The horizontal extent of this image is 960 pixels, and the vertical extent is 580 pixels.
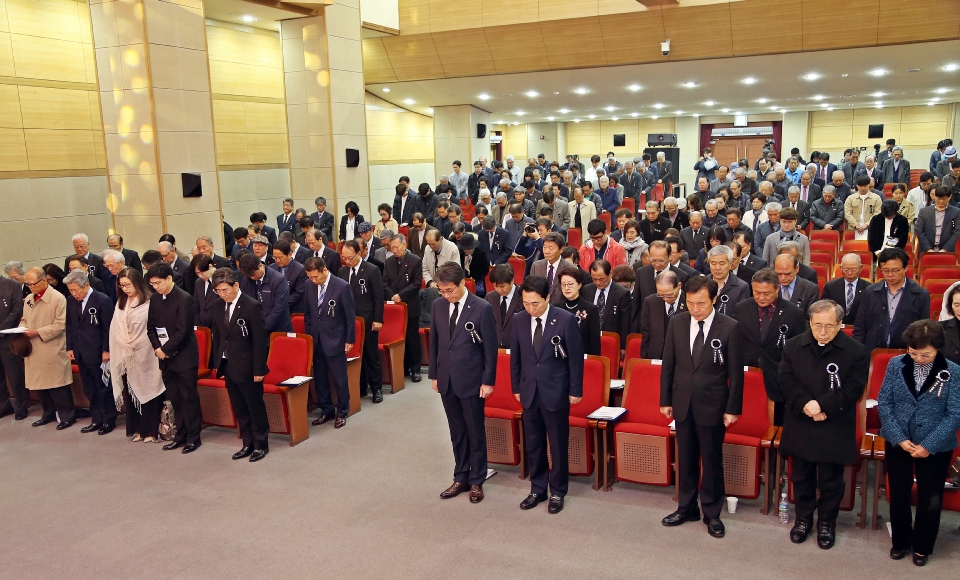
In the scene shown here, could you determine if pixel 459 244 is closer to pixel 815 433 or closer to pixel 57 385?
pixel 57 385

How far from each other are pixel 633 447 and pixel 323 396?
3175mm

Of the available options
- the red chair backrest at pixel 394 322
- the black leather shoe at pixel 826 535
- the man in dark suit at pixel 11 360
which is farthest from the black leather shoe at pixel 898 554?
the man in dark suit at pixel 11 360

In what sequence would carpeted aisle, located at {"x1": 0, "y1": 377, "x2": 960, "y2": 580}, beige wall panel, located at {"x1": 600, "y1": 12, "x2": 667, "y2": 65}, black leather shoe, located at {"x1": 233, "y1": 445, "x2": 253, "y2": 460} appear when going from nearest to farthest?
carpeted aisle, located at {"x1": 0, "y1": 377, "x2": 960, "y2": 580}
black leather shoe, located at {"x1": 233, "y1": 445, "x2": 253, "y2": 460}
beige wall panel, located at {"x1": 600, "y1": 12, "x2": 667, "y2": 65}

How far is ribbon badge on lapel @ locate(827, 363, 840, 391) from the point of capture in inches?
152

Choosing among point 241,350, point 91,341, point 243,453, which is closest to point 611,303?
point 241,350

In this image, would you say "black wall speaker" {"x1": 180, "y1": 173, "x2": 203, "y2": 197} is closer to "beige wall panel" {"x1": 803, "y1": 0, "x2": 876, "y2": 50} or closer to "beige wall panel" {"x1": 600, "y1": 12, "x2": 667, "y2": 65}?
"beige wall panel" {"x1": 600, "y1": 12, "x2": 667, "y2": 65}

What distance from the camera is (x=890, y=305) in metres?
5.33

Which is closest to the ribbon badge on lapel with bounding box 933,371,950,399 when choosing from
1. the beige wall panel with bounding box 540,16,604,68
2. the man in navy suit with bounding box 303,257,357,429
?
the man in navy suit with bounding box 303,257,357,429

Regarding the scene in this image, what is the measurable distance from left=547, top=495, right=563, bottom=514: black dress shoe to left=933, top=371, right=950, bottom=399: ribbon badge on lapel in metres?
2.31

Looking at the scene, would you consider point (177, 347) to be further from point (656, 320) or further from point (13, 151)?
point (13, 151)

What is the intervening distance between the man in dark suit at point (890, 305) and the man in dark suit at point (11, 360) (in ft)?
25.3

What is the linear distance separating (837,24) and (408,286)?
9671mm

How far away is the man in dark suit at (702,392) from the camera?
13.5ft

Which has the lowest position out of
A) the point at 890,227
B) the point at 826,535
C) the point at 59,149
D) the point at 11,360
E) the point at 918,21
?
the point at 826,535
